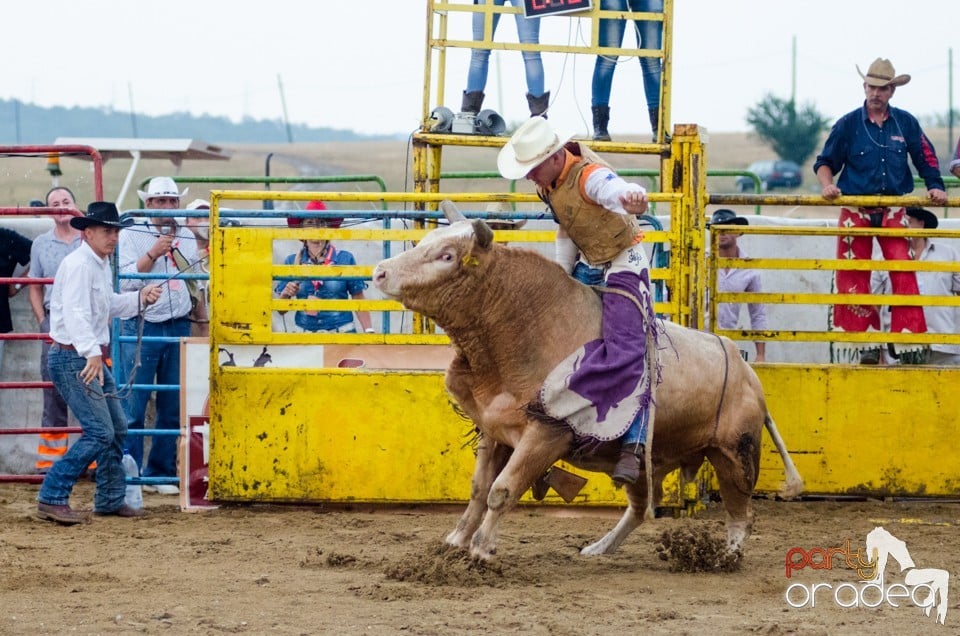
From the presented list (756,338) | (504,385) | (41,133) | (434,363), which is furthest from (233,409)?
(41,133)

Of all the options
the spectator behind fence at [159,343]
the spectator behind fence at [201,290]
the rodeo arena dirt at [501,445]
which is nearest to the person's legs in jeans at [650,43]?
the rodeo arena dirt at [501,445]

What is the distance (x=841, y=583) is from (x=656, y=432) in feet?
3.69

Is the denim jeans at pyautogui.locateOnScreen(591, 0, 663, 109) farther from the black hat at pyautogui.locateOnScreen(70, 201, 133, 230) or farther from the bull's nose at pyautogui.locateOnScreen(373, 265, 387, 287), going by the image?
the bull's nose at pyautogui.locateOnScreen(373, 265, 387, 287)

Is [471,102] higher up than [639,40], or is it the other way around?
[639,40]

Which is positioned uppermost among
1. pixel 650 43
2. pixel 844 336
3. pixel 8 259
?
pixel 650 43

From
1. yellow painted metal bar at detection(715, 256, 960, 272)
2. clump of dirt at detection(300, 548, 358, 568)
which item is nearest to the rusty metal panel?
yellow painted metal bar at detection(715, 256, 960, 272)

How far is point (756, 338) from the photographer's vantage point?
27.7ft

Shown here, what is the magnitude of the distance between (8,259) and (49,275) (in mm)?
497

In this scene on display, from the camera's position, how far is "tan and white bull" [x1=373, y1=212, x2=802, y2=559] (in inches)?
231

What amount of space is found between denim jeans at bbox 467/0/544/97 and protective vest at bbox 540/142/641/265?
3099mm

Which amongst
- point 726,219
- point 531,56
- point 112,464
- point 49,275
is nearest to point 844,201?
point 726,219

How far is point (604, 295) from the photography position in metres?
6.18

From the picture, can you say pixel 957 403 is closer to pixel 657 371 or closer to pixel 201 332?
pixel 657 371

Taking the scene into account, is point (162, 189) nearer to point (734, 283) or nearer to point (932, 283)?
point (734, 283)
